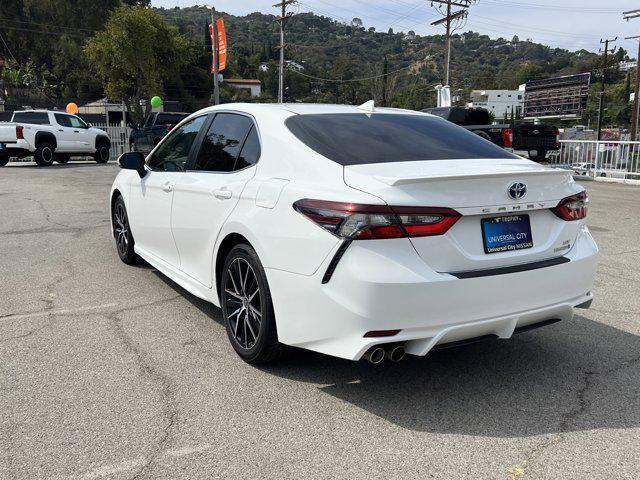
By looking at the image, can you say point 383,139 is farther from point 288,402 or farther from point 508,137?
point 508,137

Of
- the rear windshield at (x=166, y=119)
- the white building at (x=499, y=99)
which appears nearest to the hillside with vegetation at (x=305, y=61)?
the white building at (x=499, y=99)

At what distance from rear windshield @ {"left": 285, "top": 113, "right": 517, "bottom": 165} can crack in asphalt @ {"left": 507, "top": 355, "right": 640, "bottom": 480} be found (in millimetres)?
1541

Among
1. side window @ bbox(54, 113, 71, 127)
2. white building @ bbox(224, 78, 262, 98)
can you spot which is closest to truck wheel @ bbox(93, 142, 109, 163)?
side window @ bbox(54, 113, 71, 127)

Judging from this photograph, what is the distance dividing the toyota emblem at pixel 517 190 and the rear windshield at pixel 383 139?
19.9 inches

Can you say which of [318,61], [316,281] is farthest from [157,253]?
[318,61]

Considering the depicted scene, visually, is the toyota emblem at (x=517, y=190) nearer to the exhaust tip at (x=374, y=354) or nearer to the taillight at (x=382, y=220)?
the taillight at (x=382, y=220)

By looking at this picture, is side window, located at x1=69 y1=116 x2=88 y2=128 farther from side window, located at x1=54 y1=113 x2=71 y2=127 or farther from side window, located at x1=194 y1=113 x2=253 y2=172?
side window, located at x1=194 y1=113 x2=253 y2=172

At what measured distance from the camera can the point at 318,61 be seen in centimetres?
12875

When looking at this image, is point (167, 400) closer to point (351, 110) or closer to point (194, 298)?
point (194, 298)

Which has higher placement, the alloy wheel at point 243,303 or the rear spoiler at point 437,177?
the rear spoiler at point 437,177

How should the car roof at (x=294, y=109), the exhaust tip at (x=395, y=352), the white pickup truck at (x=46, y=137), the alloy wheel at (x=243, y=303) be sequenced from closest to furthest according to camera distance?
the exhaust tip at (x=395, y=352), the alloy wheel at (x=243, y=303), the car roof at (x=294, y=109), the white pickup truck at (x=46, y=137)

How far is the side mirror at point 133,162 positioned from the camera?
17.6ft

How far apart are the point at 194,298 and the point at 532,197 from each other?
123 inches

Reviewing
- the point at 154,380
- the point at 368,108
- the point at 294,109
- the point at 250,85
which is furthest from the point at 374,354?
the point at 250,85
